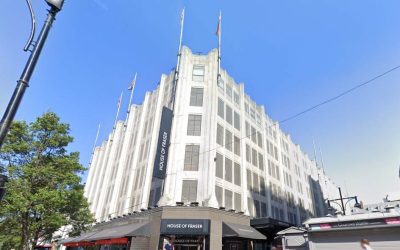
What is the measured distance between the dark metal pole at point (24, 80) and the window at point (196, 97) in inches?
851

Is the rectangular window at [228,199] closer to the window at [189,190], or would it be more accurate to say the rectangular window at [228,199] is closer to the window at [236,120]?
the window at [189,190]

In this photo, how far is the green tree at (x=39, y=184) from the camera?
1661cm

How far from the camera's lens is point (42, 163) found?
19219 mm

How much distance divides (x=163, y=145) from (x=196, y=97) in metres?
6.87

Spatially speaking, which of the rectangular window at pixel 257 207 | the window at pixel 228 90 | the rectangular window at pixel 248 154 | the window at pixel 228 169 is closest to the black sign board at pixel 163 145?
the window at pixel 228 169

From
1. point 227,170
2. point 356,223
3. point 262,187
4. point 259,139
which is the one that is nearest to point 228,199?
point 227,170

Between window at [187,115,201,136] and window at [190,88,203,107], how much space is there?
1.65 metres

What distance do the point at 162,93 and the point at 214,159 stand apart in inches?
480

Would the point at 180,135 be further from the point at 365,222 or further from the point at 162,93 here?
the point at 365,222

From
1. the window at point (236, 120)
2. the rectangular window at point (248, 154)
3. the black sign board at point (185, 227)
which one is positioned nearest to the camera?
the black sign board at point (185, 227)

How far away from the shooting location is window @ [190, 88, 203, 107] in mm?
27319

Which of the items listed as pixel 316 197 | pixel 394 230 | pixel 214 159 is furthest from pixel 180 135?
pixel 316 197

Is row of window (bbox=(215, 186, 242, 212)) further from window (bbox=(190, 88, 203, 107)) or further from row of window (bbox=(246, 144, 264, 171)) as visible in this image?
window (bbox=(190, 88, 203, 107))

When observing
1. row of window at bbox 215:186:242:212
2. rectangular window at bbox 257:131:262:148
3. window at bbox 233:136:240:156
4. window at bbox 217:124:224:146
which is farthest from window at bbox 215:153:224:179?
rectangular window at bbox 257:131:262:148
